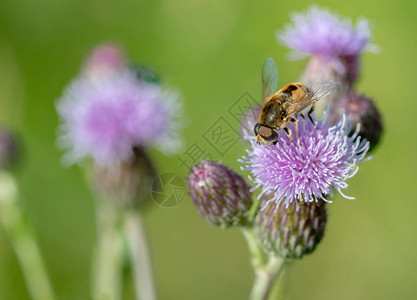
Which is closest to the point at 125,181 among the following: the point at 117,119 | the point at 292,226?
the point at 117,119

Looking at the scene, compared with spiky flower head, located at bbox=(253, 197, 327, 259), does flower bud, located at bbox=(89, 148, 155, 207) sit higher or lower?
higher

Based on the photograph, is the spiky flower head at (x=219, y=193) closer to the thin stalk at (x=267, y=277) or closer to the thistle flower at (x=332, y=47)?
the thin stalk at (x=267, y=277)

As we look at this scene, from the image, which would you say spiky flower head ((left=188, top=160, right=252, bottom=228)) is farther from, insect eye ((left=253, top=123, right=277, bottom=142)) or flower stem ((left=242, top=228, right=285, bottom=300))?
insect eye ((left=253, top=123, right=277, bottom=142))

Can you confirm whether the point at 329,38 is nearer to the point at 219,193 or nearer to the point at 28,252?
the point at 219,193

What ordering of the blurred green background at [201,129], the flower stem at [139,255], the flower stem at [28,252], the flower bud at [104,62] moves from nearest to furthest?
the flower stem at [139,255]
the flower stem at [28,252]
the flower bud at [104,62]
the blurred green background at [201,129]

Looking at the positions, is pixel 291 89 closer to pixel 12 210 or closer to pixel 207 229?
pixel 12 210

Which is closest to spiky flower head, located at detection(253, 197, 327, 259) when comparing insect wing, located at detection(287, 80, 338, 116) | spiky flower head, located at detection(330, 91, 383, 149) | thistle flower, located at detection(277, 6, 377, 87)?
insect wing, located at detection(287, 80, 338, 116)

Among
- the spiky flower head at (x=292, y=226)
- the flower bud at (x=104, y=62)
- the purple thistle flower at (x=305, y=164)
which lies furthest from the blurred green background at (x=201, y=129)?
the purple thistle flower at (x=305, y=164)
